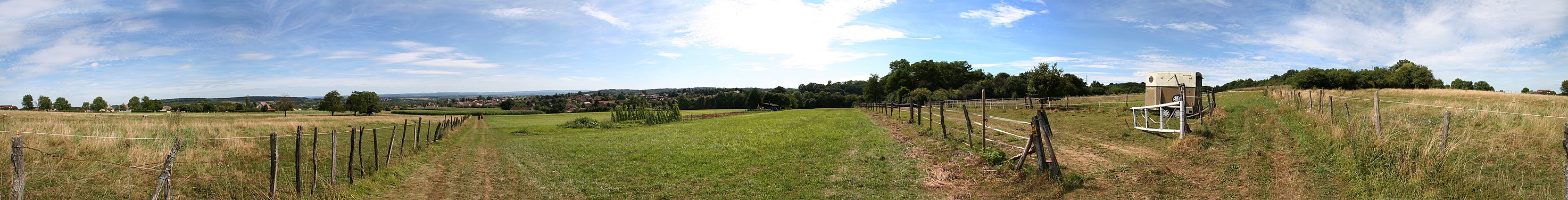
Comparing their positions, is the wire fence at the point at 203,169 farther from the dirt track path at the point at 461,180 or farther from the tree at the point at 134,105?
the tree at the point at 134,105

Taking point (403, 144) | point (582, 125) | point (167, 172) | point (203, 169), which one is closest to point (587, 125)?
point (582, 125)

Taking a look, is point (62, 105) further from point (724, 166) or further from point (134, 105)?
point (724, 166)

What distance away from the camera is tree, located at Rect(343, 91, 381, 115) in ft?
180

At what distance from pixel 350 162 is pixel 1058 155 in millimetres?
10775

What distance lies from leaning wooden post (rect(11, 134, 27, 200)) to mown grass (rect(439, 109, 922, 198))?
164 inches

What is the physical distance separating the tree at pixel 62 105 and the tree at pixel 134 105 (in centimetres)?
590

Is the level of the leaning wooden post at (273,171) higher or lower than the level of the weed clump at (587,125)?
higher

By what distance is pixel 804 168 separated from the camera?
32.0 feet

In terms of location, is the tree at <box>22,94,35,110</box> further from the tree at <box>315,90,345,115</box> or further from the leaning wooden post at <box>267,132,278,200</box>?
the leaning wooden post at <box>267,132,278,200</box>

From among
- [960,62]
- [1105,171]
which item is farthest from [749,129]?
[960,62]

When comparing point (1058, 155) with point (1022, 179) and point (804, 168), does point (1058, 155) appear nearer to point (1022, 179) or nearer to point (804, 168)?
point (1022, 179)

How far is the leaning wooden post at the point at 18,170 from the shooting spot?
4695 mm

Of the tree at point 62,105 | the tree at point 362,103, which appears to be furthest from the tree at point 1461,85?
the tree at point 62,105

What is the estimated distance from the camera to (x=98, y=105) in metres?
48.9
